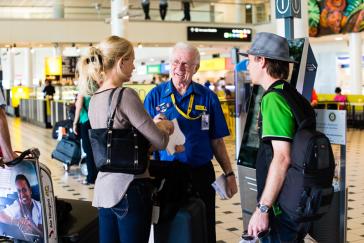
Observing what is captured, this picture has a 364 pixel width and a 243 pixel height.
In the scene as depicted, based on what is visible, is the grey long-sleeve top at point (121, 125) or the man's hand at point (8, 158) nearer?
the grey long-sleeve top at point (121, 125)

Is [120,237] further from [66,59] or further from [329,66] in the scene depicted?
[329,66]

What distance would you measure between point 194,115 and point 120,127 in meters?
0.71

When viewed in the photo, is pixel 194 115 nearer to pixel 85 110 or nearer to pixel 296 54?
pixel 296 54

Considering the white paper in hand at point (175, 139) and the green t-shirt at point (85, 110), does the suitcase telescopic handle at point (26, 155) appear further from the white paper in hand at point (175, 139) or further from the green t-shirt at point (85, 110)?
the green t-shirt at point (85, 110)

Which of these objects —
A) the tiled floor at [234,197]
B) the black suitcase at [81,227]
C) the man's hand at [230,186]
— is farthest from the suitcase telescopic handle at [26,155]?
the tiled floor at [234,197]

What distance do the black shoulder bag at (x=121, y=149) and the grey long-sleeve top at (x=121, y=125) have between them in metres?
0.03

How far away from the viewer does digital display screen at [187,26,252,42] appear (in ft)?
56.5

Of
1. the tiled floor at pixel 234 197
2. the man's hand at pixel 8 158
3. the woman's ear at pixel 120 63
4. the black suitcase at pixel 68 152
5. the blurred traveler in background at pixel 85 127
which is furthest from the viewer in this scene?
the black suitcase at pixel 68 152

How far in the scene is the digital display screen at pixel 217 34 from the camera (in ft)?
56.5

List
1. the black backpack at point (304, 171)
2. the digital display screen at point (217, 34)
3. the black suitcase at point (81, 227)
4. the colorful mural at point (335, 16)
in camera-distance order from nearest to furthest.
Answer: the black backpack at point (304, 171) → the black suitcase at point (81, 227) → the colorful mural at point (335, 16) → the digital display screen at point (217, 34)

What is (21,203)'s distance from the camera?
115 inches

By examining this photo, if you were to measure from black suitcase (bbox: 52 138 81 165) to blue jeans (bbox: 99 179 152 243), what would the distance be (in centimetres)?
600

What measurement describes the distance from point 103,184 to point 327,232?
1685 millimetres

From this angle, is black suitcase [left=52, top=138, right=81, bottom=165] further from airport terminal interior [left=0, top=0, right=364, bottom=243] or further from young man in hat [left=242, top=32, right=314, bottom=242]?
young man in hat [left=242, top=32, right=314, bottom=242]
